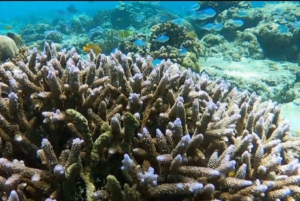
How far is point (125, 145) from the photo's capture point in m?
2.83

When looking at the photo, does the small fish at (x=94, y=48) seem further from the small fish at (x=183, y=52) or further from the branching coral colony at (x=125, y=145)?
the branching coral colony at (x=125, y=145)

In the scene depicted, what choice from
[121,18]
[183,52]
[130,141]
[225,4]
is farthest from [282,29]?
[130,141]

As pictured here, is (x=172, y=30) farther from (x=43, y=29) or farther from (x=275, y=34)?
(x=43, y=29)

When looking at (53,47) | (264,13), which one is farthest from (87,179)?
(264,13)

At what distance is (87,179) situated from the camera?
2662 mm

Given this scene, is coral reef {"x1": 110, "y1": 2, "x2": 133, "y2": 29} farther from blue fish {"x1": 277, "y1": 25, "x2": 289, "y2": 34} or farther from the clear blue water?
blue fish {"x1": 277, "y1": 25, "x2": 289, "y2": 34}

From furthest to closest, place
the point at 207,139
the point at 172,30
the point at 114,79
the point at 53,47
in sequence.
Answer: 1. the point at 172,30
2. the point at 53,47
3. the point at 114,79
4. the point at 207,139

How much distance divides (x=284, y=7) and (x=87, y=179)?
15634mm

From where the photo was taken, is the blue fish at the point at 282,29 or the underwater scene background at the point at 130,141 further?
the blue fish at the point at 282,29

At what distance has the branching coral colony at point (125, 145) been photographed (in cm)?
257

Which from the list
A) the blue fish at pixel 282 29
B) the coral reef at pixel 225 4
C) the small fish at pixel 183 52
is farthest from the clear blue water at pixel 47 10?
the small fish at pixel 183 52

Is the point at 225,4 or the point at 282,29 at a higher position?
the point at 225,4

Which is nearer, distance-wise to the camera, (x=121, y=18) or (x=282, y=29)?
(x=282, y=29)

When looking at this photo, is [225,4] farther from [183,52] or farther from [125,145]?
[125,145]
